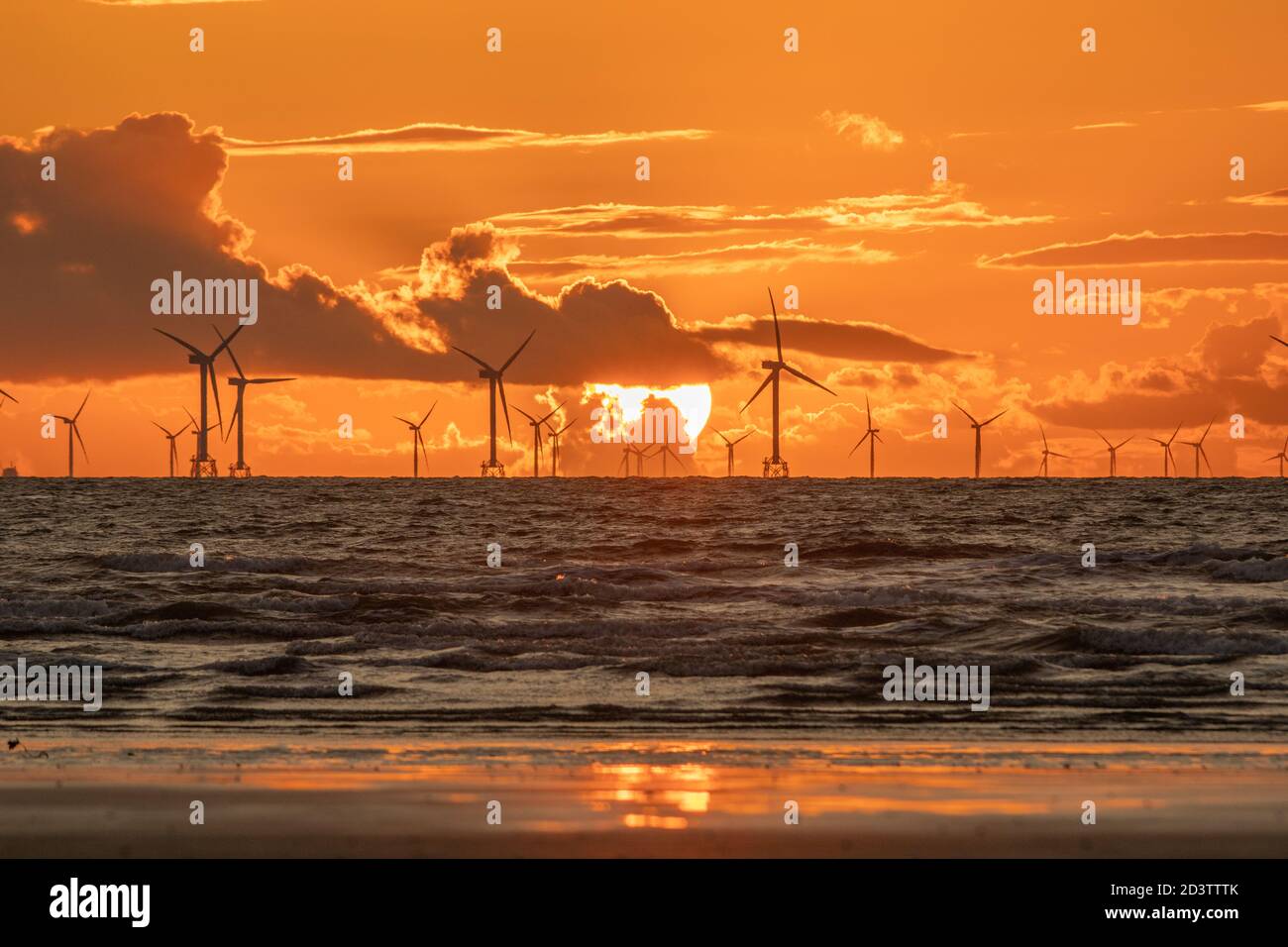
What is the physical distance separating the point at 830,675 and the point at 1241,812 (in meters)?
16.7

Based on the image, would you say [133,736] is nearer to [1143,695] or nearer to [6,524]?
[1143,695]

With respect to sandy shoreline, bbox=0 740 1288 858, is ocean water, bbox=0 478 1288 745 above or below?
below

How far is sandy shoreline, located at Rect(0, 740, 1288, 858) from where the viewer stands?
1778cm

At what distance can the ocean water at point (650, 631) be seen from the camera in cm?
2920

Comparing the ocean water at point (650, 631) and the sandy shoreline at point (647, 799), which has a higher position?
the sandy shoreline at point (647, 799)

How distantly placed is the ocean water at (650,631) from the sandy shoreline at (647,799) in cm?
241

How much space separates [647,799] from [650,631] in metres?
27.2

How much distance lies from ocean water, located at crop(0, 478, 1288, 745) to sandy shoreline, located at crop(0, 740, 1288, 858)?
2408 mm

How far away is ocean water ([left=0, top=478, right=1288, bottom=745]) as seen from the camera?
95.8ft

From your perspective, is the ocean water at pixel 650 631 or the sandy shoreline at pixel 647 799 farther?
the ocean water at pixel 650 631

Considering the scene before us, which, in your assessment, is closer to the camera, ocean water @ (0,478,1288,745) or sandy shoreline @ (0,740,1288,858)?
sandy shoreline @ (0,740,1288,858)

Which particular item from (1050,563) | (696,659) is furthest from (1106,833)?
(1050,563)

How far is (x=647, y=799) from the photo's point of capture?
20.5 metres

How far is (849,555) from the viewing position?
8738 cm
